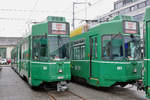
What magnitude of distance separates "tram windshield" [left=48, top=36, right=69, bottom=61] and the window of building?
2.27 metres

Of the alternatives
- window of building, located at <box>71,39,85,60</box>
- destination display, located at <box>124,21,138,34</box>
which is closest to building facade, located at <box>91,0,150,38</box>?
window of building, located at <box>71,39,85,60</box>

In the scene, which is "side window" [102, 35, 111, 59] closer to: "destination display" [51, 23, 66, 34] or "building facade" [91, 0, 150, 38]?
"destination display" [51, 23, 66, 34]

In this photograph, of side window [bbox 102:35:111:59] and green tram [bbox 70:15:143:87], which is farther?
side window [bbox 102:35:111:59]

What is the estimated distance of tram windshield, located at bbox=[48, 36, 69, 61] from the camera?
1078 centimetres

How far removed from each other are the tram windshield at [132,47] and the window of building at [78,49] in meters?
3.20

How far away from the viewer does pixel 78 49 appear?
14195 mm

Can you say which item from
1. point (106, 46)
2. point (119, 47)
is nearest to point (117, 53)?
point (119, 47)

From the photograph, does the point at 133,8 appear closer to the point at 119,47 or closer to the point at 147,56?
the point at 119,47

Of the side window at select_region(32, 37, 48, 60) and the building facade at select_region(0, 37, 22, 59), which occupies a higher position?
the building facade at select_region(0, 37, 22, 59)

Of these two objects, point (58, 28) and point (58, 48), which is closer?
point (58, 48)

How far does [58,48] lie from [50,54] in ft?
1.63

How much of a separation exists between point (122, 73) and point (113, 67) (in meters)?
0.50

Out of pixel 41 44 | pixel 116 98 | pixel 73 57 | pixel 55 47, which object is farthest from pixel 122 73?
pixel 73 57

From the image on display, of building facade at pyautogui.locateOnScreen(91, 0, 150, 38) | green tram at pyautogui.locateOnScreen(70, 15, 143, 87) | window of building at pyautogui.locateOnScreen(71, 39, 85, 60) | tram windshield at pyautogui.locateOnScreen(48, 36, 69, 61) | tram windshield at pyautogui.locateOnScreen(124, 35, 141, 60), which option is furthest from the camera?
building facade at pyautogui.locateOnScreen(91, 0, 150, 38)
